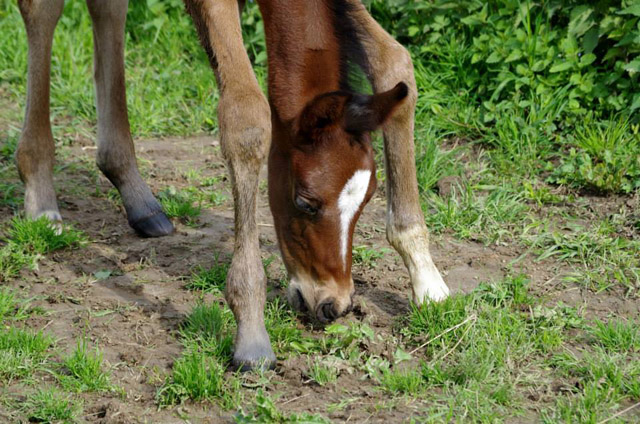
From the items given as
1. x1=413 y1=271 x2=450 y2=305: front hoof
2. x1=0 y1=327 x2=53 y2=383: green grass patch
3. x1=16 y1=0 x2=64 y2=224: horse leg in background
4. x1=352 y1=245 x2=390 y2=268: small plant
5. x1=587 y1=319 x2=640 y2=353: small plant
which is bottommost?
x1=352 y1=245 x2=390 y2=268: small plant

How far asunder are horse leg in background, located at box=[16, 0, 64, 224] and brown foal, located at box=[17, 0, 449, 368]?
163 centimetres

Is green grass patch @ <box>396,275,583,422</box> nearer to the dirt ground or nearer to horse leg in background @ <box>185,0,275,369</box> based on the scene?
the dirt ground

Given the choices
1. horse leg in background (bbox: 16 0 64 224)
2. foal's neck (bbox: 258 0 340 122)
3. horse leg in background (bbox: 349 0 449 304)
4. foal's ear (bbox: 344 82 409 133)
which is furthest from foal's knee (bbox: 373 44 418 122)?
horse leg in background (bbox: 16 0 64 224)

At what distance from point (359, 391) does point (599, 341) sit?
113 centimetres

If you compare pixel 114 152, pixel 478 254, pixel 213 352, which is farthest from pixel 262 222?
pixel 213 352

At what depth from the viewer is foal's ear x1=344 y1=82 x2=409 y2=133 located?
3.45 metres

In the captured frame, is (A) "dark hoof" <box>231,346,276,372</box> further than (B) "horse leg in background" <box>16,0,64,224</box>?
No

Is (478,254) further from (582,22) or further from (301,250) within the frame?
(582,22)

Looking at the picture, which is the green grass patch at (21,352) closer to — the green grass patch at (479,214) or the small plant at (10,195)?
the small plant at (10,195)

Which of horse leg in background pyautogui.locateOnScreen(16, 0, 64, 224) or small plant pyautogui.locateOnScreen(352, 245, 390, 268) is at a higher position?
horse leg in background pyautogui.locateOnScreen(16, 0, 64, 224)

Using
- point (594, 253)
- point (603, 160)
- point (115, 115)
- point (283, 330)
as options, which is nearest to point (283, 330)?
point (283, 330)

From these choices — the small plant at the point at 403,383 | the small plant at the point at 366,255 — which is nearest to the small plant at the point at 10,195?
the small plant at the point at 366,255

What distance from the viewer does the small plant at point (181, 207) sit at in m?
5.18

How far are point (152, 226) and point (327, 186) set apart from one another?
68.3 inches
